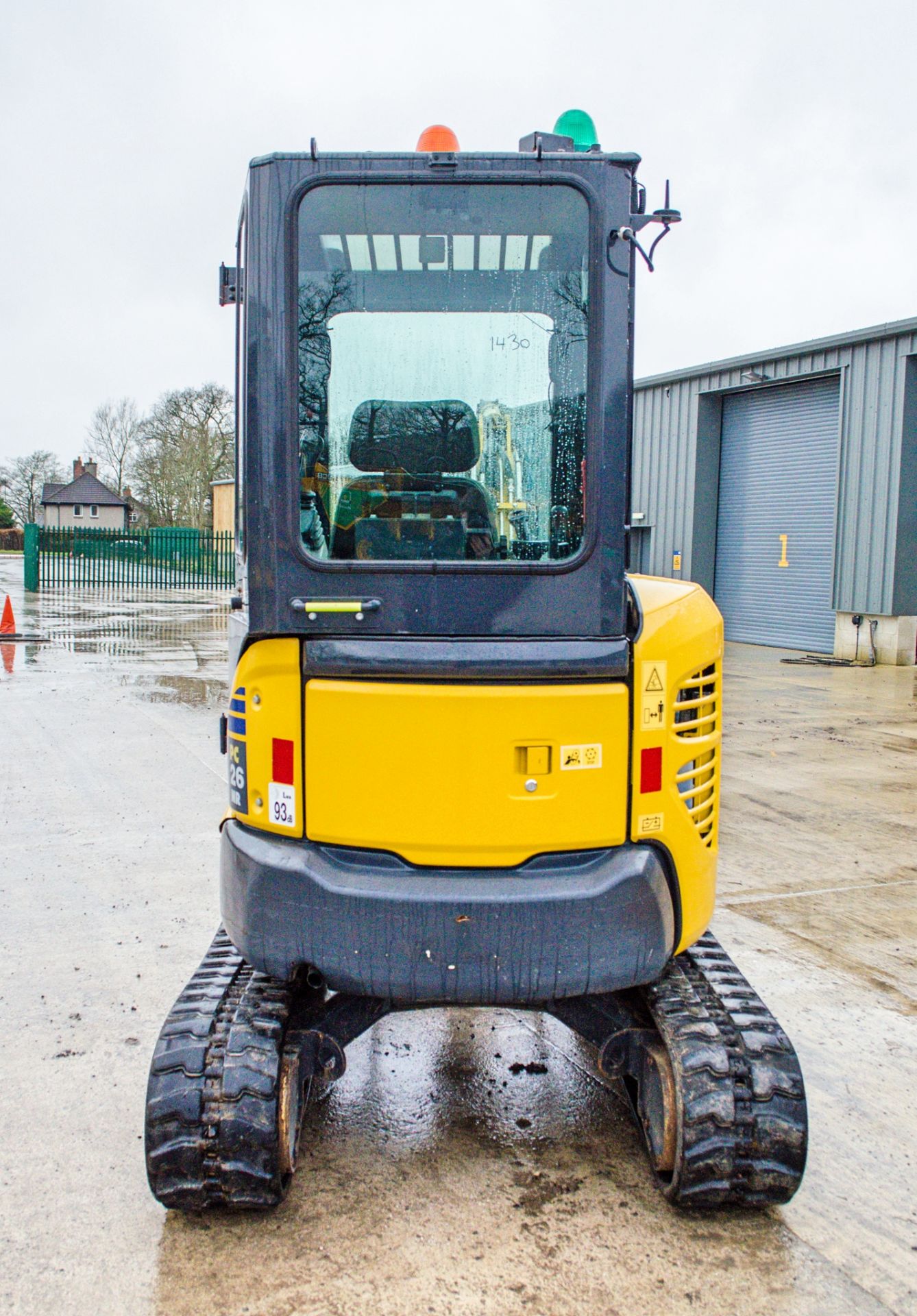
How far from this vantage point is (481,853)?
2.67m

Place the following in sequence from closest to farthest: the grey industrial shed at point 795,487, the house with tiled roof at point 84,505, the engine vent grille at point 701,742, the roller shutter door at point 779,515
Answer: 1. the engine vent grille at point 701,742
2. the grey industrial shed at point 795,487
3. the roller shutter door at point 779,515
4. the house with tiled roof at point 84,505

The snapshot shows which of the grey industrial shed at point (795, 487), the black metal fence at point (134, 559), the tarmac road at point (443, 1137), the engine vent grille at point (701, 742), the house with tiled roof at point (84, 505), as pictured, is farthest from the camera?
the house with tiled roof at point (84, 505)

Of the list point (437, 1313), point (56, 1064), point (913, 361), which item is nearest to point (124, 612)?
point (913, 361)

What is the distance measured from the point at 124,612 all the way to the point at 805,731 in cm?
1760

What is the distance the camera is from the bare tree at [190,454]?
59.0 m

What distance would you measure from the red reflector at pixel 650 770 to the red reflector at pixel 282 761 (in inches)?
0.7

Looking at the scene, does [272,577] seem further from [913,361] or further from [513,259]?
[913,361]

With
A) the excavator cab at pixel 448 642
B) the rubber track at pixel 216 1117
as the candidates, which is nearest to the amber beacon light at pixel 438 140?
the excavator cab at pixel 448 642

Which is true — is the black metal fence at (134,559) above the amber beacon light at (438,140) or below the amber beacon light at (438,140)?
below

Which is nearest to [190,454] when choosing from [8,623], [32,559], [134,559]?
Answer: [134,559]

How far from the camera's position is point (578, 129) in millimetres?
2842

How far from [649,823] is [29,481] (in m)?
88.4

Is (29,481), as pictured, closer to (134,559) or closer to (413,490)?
(134,559)

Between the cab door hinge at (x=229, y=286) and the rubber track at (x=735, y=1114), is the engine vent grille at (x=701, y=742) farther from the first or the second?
the cab door hinge at (x=229, y=286)
